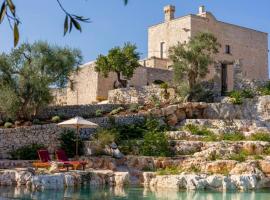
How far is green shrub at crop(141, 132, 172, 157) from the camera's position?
2075 centimetres

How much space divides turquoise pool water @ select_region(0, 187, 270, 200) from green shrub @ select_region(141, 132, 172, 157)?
4922 mm

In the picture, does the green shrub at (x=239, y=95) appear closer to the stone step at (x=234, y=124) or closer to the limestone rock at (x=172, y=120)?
the stone step at (x=234, y=124)

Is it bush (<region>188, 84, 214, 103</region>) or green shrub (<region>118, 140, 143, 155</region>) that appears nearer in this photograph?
green shrub (<region>118, 140, 143, 155</region>)

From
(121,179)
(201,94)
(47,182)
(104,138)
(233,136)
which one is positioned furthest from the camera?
(201,94)

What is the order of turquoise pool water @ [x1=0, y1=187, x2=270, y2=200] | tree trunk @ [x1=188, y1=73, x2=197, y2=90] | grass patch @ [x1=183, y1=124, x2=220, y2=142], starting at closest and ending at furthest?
turquoise pool water @ [x1=0, y1=187, x2=270, y2=200]
grass patch @ [x1=183, y1=124, x2=220, y2=142]
tree trunk @ [x1=188, y1=73, x2=197, y2=90]

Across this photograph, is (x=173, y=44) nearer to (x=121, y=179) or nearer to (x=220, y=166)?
(x=220, y=166)

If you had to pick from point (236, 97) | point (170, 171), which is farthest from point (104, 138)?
point (236, 97)

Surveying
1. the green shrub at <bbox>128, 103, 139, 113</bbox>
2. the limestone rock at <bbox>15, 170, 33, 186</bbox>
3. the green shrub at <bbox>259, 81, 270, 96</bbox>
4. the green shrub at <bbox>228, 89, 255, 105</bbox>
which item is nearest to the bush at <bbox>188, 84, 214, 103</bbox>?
the green shrub at <bbox>228, 89, 255, 105</bbox>

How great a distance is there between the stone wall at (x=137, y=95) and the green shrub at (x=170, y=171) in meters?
11.0

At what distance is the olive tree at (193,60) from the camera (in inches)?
1121

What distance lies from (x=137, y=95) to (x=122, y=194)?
16892 mm

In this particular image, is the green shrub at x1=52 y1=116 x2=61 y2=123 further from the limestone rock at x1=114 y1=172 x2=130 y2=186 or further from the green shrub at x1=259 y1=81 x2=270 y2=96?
the green shrub at x1=259 y1=81 x2=270 y2=96

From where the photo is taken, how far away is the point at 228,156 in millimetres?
19484

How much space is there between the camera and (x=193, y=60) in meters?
28.7
